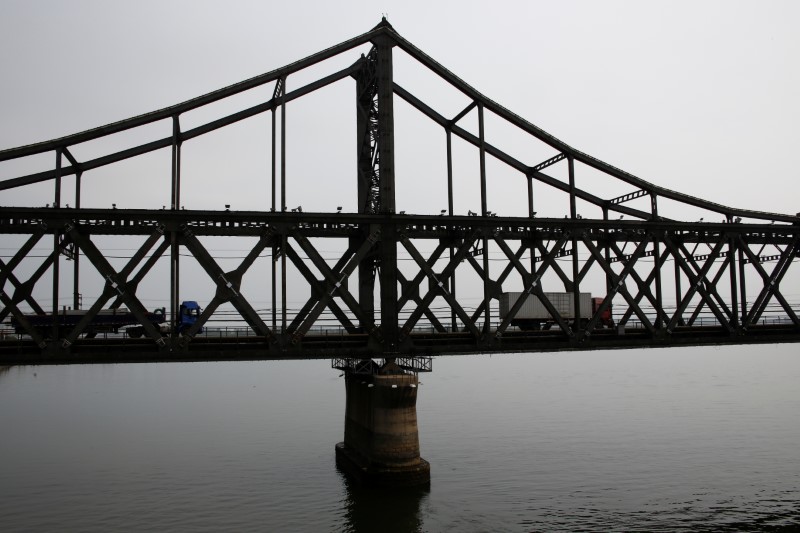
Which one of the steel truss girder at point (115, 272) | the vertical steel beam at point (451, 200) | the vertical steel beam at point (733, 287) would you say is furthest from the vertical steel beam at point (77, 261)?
the vertical steel beam at point (733, 287)

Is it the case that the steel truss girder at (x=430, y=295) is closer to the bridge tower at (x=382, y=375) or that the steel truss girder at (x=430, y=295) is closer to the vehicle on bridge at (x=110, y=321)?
the bridge tower at (x=382, y=375)

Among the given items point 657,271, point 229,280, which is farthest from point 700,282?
point 229,280

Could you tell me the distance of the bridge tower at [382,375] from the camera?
34406 millimetres

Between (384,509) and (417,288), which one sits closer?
(384,509)

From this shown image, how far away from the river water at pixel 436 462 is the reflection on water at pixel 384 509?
0.09m

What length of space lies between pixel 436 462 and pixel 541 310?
54.7 feet

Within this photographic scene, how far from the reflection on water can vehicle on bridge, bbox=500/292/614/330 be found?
678 inches

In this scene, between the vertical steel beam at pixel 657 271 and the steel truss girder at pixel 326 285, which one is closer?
the steel truss girder at pixel 326 285

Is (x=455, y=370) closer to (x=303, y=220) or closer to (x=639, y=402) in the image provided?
(x=639, y=402)

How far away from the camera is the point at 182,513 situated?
32.9 metres

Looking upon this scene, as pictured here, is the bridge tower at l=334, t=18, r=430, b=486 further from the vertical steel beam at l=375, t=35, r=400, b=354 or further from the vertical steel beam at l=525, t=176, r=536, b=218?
the vertical steel beam at l=525, t=176, r=536, b=218

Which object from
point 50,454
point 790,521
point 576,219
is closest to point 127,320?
point 50,454

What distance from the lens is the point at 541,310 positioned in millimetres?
54812

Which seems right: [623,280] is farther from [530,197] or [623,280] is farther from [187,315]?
[187,315]
